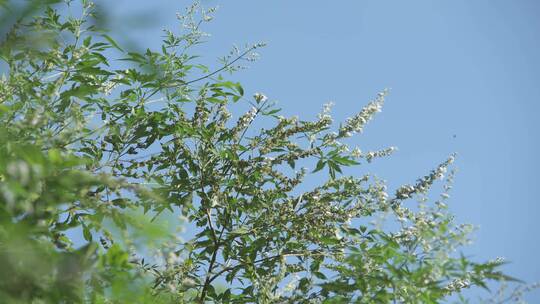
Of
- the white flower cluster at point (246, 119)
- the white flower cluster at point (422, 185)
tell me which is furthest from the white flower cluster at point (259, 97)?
the white flower cluster at point (422, 185)

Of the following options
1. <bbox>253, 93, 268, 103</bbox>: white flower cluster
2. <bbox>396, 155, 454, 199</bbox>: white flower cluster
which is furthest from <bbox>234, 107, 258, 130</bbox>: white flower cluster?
<bbox>396, 155, 454, 199</bbox>: white flower cluster

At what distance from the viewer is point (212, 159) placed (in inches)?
159

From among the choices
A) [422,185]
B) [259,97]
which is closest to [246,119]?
[259,97]

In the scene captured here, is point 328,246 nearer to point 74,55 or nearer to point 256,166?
point 256,166

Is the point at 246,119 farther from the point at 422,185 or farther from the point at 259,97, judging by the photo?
the point at 422,185

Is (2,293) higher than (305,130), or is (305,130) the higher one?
(305,130)

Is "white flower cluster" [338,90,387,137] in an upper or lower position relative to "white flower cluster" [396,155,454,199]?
upper

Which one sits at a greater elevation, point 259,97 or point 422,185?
point 259,97

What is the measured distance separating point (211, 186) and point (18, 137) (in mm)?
1508

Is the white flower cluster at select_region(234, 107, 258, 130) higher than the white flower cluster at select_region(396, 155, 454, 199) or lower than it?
higher

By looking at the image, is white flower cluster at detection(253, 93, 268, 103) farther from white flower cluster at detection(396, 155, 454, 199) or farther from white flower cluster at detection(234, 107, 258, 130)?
white flower cluster at detection(396, 155, 454, 199)

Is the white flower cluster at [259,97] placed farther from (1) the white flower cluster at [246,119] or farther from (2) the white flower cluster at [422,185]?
(2) the white flower cluster at [422,185]

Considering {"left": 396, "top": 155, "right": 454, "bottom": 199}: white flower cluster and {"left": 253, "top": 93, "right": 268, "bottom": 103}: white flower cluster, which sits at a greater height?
{"left": 253, "top": 93, "right": 268, "bottom": 103}: white flower cluster

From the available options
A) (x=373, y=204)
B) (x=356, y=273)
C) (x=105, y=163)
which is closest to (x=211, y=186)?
(x=105, y=163)
